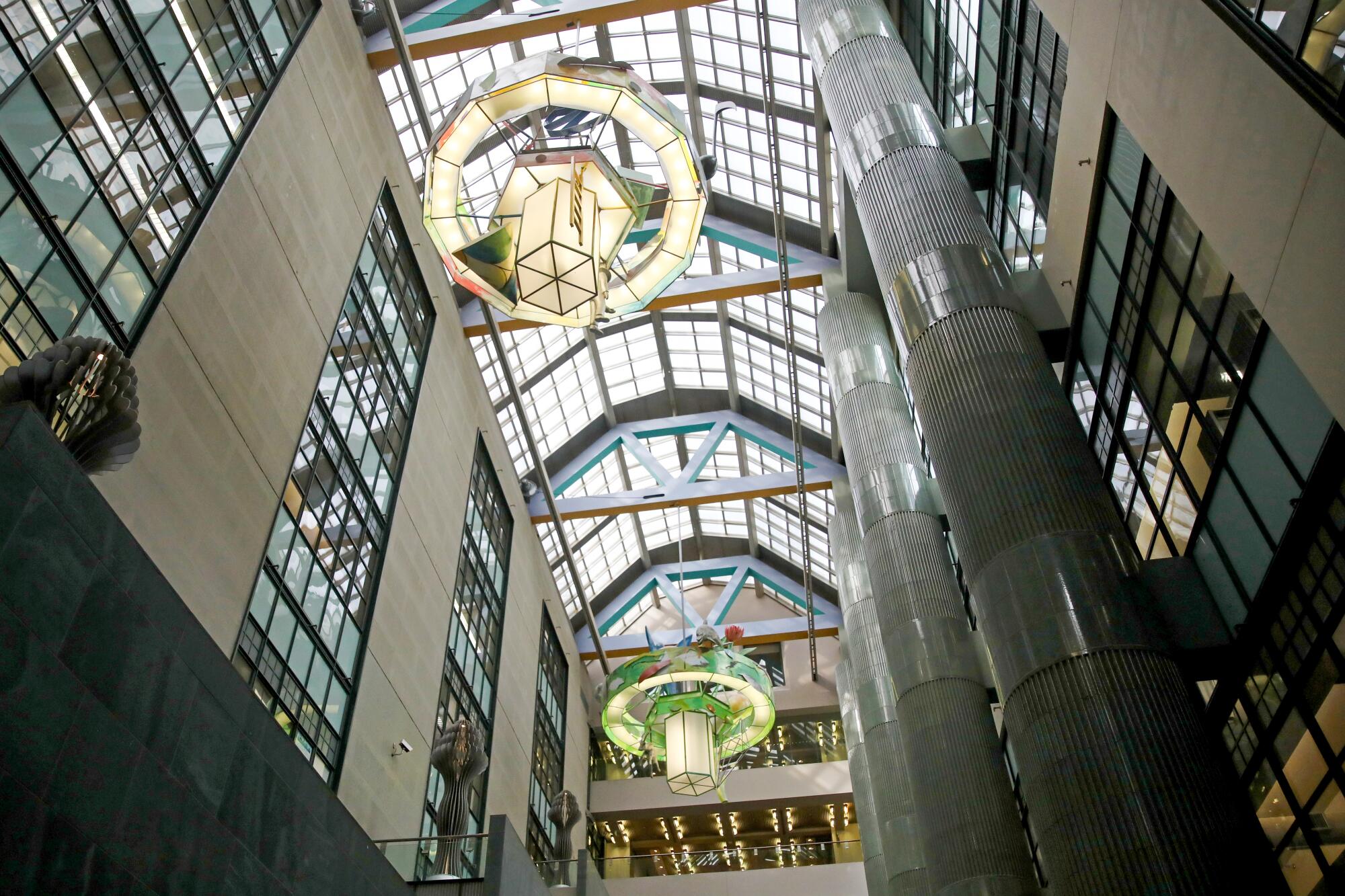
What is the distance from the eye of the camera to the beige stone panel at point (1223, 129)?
820cm

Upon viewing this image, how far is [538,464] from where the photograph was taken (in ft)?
116

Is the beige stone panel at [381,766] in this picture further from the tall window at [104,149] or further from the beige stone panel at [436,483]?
the tall window at [104,149]

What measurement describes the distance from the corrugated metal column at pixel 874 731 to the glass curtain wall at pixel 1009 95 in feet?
36.2

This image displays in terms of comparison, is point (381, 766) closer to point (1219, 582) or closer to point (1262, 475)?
point (1219, 582)

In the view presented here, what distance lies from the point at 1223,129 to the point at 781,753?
131 ft

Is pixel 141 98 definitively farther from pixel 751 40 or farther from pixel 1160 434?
pixel 751 40

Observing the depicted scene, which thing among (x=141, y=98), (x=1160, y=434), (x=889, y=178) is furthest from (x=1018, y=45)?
(x=141, y=98)

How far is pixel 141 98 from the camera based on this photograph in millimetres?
15727

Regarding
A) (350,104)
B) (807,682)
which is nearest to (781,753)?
(807,682)

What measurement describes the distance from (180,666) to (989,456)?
9.72 m

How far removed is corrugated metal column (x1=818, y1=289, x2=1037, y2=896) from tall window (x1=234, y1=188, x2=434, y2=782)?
1152 centimetres

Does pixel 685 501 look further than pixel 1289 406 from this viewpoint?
Yes

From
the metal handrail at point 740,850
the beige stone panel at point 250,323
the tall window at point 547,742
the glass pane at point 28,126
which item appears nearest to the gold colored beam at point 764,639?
the tall window at point 547,742

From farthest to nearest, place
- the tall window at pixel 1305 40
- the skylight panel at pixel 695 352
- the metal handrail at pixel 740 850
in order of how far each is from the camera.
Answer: the skylight panel at pixel 695 352, the metal handrail at pixel 740 850, the tall window at pixel 1305 40
